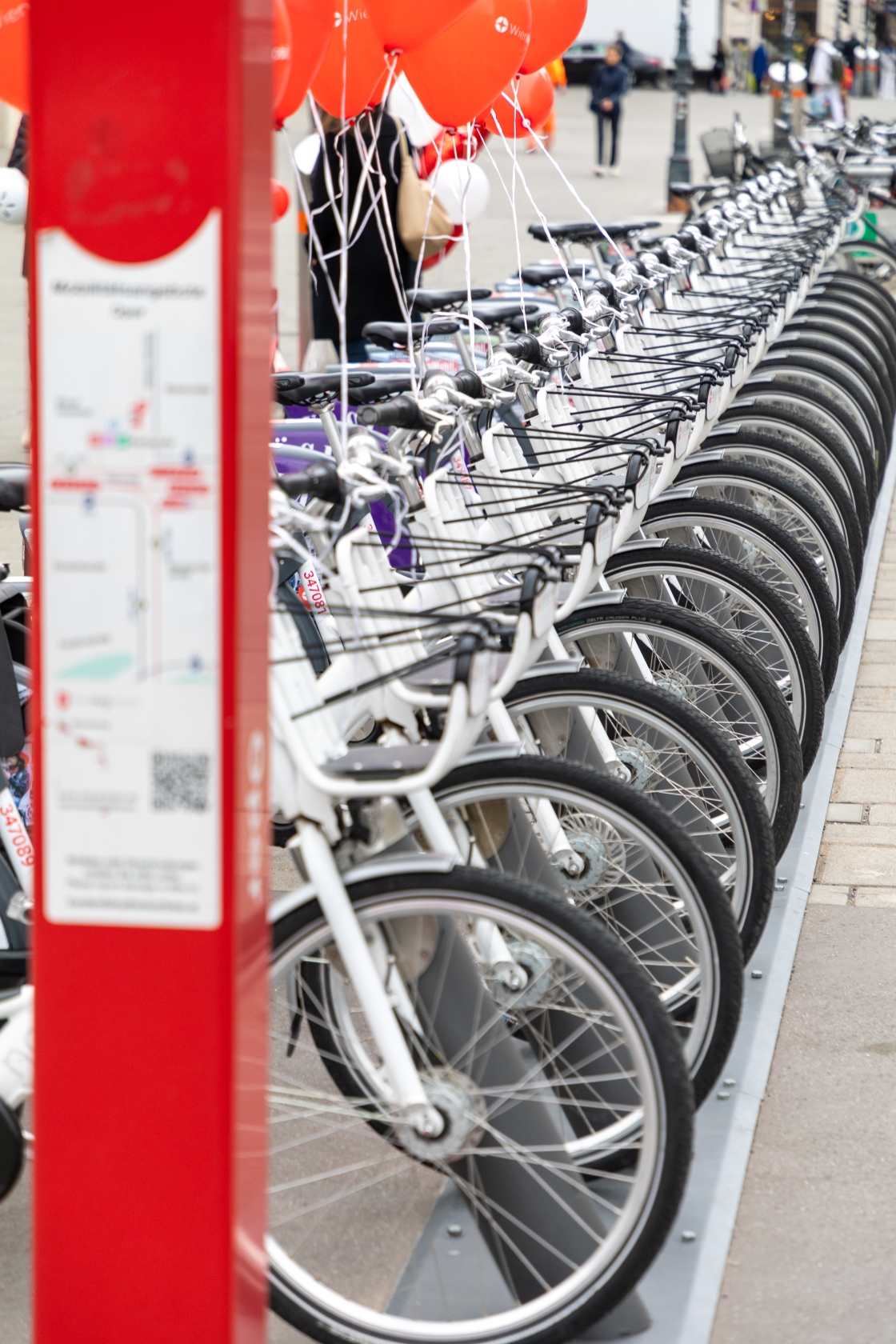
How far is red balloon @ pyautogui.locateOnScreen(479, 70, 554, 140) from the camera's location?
6.07 metres

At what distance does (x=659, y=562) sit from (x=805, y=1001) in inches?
42.3

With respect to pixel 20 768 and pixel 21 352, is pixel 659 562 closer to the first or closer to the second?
pixel 20 768

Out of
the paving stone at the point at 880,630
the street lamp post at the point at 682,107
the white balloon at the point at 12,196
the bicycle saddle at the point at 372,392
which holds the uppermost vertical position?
the street lamp post at the point at 682,107

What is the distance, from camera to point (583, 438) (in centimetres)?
411

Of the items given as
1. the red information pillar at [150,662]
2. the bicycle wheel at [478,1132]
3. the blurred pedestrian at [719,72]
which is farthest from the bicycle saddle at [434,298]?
the blurred pedestrian at [719,72]

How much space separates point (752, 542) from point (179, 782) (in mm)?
2886

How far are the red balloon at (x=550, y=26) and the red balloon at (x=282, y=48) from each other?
169 centimetres

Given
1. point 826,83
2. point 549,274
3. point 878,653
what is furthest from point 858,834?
point 826,83

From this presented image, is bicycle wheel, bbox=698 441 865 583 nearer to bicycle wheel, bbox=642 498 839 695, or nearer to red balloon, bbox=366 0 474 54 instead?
bicycle wheel, bbox=642 498 839 695

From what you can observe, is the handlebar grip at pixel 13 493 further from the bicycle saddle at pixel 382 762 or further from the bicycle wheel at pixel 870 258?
the bicycle wheel at pixel 870 258

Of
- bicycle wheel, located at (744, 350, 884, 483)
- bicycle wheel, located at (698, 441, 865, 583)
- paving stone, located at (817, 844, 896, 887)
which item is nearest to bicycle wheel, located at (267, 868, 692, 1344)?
paving stone, located at (817, 844, 896, 887)

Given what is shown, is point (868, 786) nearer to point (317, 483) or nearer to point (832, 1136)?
point (832, 1136)

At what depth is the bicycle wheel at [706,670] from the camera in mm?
3633

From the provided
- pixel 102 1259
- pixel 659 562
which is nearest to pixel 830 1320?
pixel 102 1259
